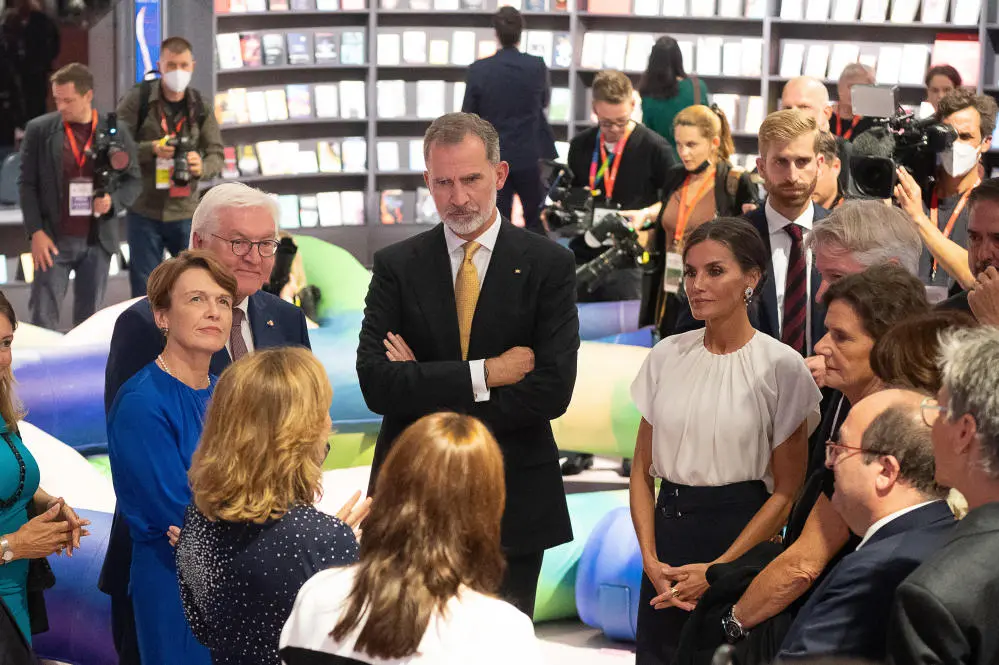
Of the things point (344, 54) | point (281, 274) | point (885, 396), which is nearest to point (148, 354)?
point (885, 396)

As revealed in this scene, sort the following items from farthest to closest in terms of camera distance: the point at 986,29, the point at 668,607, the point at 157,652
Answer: the point at 986,29, the point at 668,607, the point at 157,652

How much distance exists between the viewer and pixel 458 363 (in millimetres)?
2965

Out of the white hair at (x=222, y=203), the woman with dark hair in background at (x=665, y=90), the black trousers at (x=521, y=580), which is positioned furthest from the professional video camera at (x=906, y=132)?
the woman with dark hair in background at (x=665, y=90)

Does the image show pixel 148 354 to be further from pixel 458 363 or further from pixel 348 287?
pixel 348 287

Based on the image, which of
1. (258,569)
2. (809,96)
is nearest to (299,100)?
(809,96)

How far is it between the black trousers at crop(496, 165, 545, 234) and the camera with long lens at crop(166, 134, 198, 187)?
2.25 metres

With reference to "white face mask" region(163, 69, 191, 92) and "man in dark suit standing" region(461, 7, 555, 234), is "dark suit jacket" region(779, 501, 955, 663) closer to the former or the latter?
"white face mask" region(163, 69, 191, 92)

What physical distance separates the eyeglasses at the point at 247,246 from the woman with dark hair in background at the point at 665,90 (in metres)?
5.01

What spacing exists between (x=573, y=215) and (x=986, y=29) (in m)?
4.46

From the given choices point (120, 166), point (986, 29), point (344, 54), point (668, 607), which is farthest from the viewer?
point (344, 54)

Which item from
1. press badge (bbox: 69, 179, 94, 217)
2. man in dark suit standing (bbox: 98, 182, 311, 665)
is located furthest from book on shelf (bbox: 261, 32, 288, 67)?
man in dark suit standing (bbox: 98, 182, 311, 665)

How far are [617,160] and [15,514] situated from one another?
167 inches

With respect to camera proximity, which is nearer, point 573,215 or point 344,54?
point 573,215

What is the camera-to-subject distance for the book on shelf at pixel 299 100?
34.2 ft
